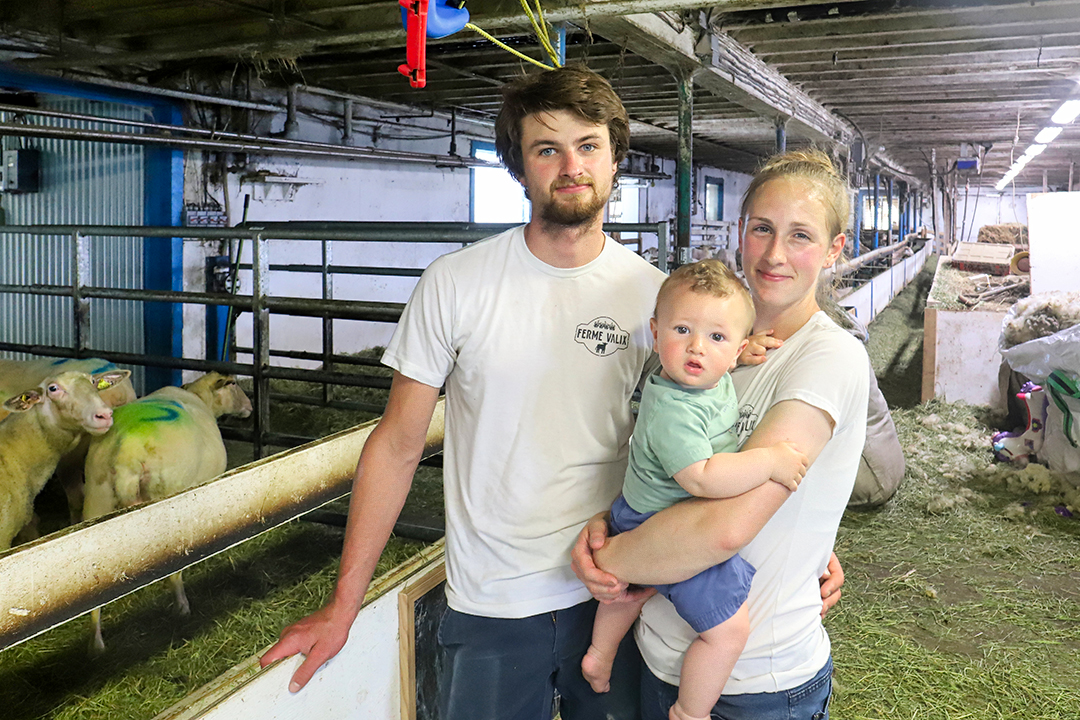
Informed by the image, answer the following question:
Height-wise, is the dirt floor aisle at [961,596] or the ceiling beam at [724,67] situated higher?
the ceiling beam at [724,67]

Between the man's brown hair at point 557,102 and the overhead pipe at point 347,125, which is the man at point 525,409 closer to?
the man's brown hair at point 557,102

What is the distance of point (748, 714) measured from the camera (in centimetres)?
151

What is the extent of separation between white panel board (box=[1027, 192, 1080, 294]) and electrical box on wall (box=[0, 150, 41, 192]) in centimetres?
896

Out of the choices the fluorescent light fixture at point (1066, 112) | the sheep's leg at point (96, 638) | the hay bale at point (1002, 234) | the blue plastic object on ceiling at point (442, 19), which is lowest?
the sheep's leg at point (96, 638)

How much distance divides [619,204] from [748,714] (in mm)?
15714

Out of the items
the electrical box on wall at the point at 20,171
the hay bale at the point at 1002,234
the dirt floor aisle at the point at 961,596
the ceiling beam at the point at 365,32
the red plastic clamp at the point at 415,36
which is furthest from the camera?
the hay bale at the point at 1002,234

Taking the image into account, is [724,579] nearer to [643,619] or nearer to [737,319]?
[643,619]

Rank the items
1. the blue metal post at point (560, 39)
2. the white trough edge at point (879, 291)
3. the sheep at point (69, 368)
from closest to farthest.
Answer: the sheep at point (69, 368) < the blue metal post at point (560, 39) < the white trough edge at point (879, 291)

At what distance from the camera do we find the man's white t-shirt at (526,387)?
67.8 inches

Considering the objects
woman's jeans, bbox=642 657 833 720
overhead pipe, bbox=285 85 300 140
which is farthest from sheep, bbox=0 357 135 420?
overhead pipe, bbox=285 85 300 140

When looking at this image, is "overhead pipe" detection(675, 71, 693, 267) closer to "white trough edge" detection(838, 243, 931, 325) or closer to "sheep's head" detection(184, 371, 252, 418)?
"white trough edge" detection(838, 243, 931, 325)

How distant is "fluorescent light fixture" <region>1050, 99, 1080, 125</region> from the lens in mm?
8609

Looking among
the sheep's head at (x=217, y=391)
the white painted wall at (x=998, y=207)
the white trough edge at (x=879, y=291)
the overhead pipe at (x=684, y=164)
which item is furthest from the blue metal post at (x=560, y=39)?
the white painted wall at (x=998, y=207)

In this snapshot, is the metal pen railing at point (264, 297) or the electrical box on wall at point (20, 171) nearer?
the metal pen railing at point (264, 297)
